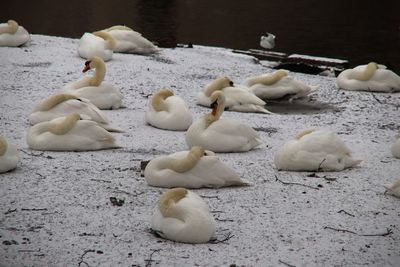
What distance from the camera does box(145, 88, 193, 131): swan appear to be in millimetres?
7570

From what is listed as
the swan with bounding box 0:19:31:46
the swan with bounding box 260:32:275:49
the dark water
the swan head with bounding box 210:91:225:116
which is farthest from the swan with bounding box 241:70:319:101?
the swan with bounding box 260:32:275:49

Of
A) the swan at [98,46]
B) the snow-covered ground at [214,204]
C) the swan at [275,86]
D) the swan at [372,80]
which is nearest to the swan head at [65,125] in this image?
the snow-covered ground at [214,204]

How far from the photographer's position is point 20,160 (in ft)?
20.5

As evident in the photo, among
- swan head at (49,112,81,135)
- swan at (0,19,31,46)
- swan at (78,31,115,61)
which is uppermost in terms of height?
swan head at (49,112,81,135)

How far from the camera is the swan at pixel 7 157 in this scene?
5.80m

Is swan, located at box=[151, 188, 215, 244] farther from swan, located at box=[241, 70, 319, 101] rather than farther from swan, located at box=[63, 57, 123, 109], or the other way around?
swan, located at box=[241, 70, 319, 101]

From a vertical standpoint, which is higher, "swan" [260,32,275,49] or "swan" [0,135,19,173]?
"swan" [0,135,19,173]

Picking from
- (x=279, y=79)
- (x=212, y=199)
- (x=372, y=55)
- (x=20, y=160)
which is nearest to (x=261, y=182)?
(x=212, y=199)

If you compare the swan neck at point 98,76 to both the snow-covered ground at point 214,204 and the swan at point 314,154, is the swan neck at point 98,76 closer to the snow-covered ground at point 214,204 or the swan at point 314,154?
the snow-covered ground at point 214,204

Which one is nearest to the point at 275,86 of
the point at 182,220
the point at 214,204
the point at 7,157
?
the point at 214,204

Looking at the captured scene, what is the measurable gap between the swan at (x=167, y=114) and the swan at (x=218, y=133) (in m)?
0.78

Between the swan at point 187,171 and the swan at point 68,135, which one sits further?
the swan at point 68,135

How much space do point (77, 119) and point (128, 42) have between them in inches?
207

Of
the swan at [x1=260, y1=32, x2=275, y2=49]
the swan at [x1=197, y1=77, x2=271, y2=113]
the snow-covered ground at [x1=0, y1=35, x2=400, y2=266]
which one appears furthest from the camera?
the swan at [x1=260, y1=32, x2=275, y2=49]
